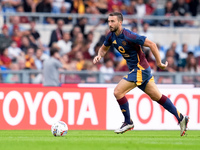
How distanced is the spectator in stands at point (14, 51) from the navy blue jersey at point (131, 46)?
6.49 metres

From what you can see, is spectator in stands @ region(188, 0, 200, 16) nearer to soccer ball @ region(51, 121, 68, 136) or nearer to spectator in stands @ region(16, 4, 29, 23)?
spectator in stands @ region(16, 4, 29, 23)

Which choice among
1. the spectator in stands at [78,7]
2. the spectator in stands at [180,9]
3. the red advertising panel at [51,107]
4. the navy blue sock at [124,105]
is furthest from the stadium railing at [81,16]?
the navy blue sock at [124,105]

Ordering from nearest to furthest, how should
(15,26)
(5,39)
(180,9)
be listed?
(5,39) → (15,26) → (180,9)

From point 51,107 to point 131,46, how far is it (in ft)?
12.6

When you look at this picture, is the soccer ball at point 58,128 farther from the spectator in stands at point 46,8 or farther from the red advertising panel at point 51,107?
the spectator in stands at point 46,8

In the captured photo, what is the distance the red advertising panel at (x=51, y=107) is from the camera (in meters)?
12.5

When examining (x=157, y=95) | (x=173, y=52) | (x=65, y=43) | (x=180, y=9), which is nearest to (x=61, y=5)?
(x=65, y=43)

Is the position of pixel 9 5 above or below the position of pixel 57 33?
above

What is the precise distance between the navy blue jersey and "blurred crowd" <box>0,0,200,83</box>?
4612 millimetres

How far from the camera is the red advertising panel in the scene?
12.5m

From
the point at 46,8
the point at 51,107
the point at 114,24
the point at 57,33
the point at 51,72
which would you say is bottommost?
the point at 51,107

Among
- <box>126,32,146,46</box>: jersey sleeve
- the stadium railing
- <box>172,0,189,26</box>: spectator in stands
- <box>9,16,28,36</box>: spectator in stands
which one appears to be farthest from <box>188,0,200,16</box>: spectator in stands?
<box>126,32,146,46</box>: jersey sleeve

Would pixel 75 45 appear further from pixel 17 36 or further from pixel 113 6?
pixel 113 6

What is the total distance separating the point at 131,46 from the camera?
31.7 ft
